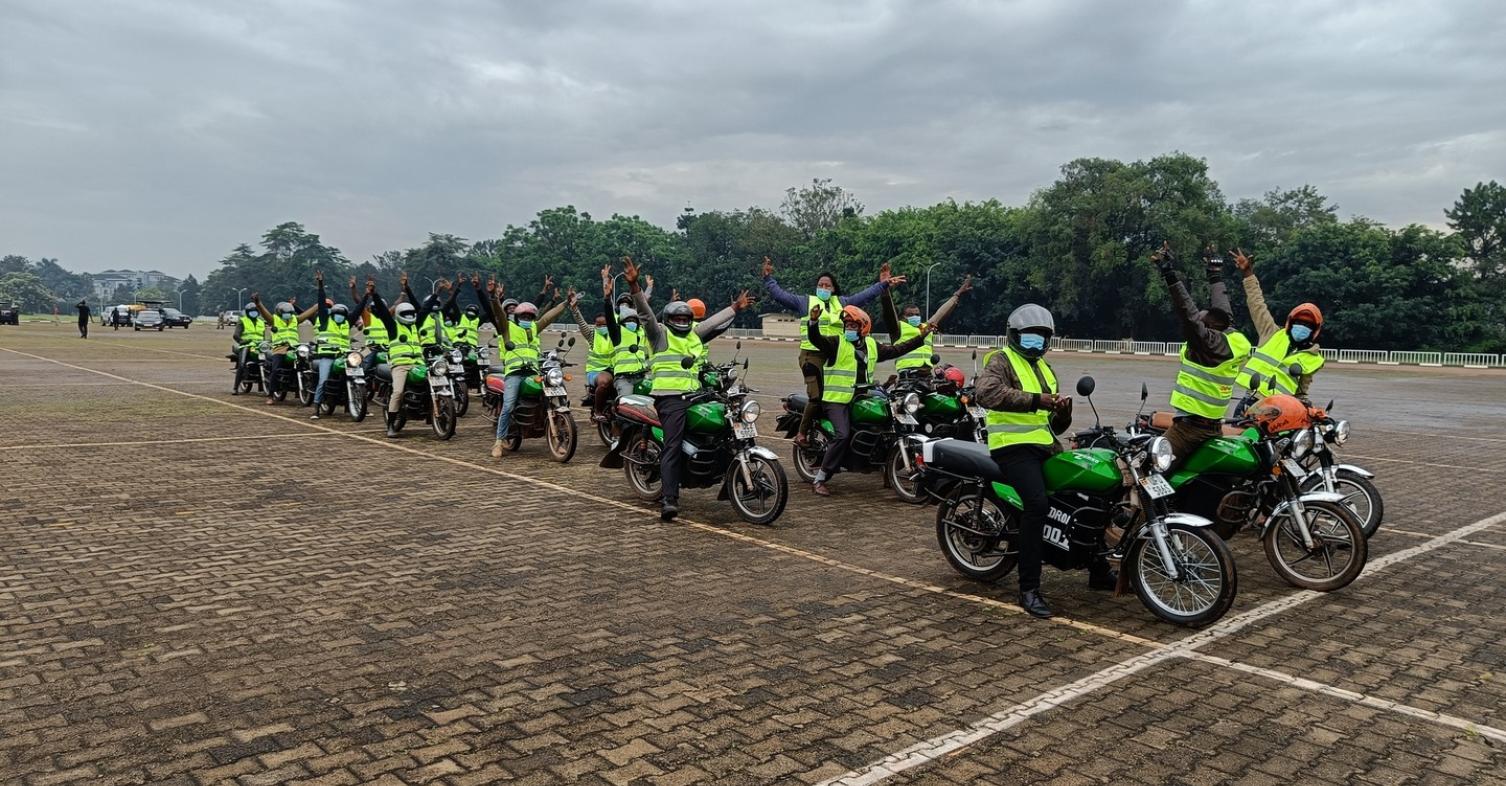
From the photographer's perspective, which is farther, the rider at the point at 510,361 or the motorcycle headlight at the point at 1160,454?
the rider at the point at 510,361

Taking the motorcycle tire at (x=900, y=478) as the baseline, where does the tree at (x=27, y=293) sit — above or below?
above

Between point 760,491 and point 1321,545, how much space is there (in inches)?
155

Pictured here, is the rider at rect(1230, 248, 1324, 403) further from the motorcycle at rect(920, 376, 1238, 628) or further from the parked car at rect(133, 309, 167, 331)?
the parked car at rect(133, 309, 167, 331)

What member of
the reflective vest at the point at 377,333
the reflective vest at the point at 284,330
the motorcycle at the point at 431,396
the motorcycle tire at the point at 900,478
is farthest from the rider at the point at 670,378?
the reflective vest at the point at 284,330

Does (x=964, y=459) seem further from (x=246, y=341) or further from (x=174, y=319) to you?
(x=174, y=319)

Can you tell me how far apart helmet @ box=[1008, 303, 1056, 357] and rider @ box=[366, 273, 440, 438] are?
9.19 m

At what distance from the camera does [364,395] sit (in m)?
15.4

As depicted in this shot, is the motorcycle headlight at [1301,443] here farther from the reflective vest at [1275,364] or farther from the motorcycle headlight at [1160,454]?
the motorcycle headlight at [1160,454]

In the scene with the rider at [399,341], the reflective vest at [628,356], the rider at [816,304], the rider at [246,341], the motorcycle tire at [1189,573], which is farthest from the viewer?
the rider at [246,341]

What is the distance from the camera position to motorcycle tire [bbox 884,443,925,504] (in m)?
9.41

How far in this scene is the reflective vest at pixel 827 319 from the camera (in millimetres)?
10344

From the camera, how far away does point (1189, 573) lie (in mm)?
5648

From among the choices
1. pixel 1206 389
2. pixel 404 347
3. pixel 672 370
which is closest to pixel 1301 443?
pixel 1206 389

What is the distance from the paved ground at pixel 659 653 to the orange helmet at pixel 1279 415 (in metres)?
1.04
